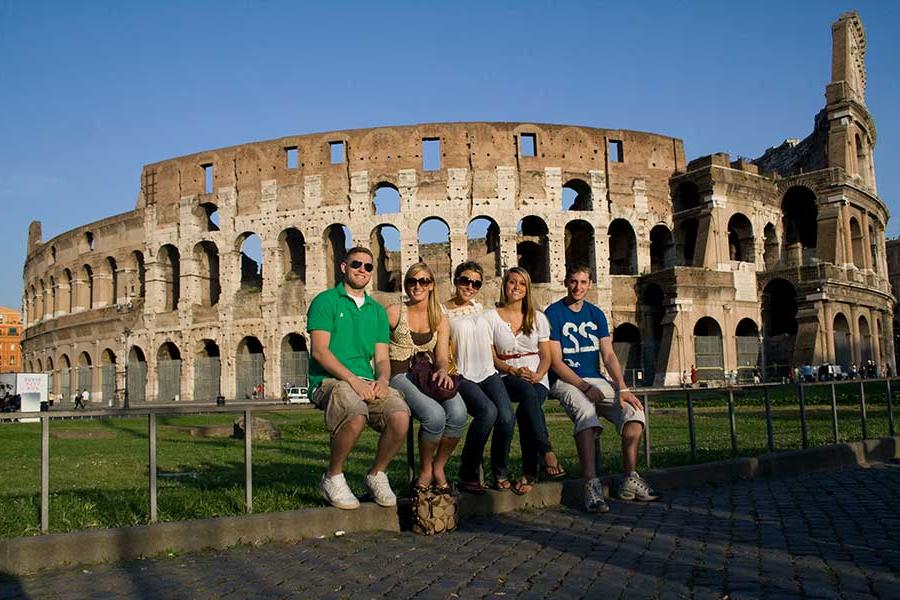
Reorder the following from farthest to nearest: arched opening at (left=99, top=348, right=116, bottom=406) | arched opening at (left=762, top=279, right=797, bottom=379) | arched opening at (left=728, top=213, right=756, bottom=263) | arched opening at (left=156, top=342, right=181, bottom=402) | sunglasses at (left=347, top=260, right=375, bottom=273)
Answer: arched opening at (left=99, top=348, right=116, bottom=406)
arched opening at (left=156, top=342, right=181, bottom=402)
arched opening at (left=728, top=213, right=756, bottom=263)
arched opening at (left=762, top=279, right=797, bottom=379)
sunglasses at (left=347, top=260, right=375, bottom=273)

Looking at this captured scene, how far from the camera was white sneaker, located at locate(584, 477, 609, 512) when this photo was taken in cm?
596

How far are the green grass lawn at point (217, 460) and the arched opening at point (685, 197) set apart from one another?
15818 mm

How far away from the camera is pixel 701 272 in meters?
30.7

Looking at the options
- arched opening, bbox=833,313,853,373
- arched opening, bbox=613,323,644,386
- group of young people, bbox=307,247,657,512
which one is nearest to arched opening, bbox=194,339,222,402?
arched opening, bbox=613,323,644,386

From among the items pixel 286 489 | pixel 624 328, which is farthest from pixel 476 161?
pixel 286 489

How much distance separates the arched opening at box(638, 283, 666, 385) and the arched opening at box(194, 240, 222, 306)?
17112mm

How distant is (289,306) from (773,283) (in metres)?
19.6

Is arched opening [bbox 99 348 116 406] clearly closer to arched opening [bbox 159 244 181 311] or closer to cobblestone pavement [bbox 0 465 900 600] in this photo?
arched opening [bbox 159 244 181 311]

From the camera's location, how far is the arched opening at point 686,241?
109 feet

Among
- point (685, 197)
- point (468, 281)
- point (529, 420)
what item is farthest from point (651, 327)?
point (468, 281)

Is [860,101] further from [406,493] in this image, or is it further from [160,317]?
[406,493]

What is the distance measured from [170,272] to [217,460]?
26873 mm

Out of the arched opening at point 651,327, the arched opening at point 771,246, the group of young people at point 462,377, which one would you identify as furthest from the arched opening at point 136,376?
the group of young people at point 462,377

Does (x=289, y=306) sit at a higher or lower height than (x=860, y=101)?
lower
